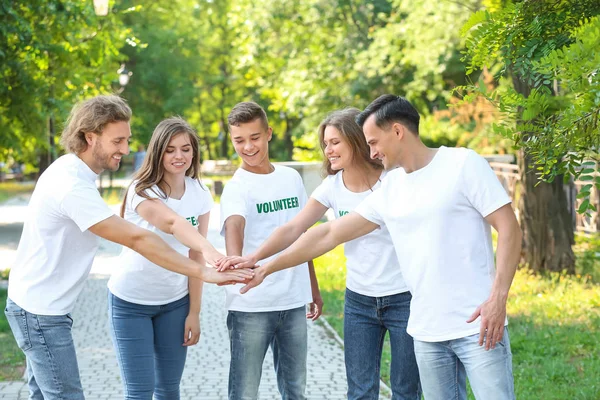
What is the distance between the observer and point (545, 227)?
11.9m

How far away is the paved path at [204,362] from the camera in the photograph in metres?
7.01

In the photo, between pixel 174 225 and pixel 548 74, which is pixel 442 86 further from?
pixel 548 74

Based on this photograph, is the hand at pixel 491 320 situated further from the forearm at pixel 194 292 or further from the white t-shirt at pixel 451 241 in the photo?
the forearm at pixel 194 292

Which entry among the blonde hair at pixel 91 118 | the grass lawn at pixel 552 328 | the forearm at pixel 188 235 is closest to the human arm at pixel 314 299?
the forearm at pixel 188 235

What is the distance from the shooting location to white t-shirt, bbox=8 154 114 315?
3898 mm

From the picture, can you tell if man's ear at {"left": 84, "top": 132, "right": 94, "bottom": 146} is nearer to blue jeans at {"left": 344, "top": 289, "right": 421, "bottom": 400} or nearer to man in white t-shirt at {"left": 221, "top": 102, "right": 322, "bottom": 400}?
man in white t-shirt at {"left": 221, "top": 102, "right": 322, "bottom": 400}

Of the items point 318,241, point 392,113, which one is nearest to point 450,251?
point 392,113

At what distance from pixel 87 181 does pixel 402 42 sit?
19721 mm

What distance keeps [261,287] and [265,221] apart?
1.18ft

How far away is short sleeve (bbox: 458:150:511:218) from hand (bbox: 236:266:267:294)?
1.30 metres

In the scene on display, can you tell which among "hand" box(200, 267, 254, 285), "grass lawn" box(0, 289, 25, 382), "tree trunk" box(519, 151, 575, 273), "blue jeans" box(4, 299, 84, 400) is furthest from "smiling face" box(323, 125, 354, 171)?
"tree trunk" box(519, 151, 575, 273)

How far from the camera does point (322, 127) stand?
4801 mm

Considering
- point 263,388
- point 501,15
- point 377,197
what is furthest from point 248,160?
point 263,388

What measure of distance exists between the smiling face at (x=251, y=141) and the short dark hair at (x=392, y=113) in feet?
3.08
